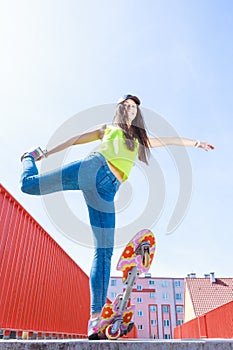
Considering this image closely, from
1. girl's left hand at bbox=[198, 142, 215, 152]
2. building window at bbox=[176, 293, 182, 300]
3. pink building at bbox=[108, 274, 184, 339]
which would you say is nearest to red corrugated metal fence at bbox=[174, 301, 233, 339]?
girl's left hand at bbox=[198, 142, 215, 152]

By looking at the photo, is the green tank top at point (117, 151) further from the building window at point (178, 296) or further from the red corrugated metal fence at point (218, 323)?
the building window at point (178, 296)

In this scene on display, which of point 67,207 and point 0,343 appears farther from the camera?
point 67,207

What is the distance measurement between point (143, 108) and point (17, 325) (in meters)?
3.03

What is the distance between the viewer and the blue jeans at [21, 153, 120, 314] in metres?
2.03

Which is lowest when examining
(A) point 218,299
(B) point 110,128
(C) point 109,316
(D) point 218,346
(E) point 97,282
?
(D) point 218,346

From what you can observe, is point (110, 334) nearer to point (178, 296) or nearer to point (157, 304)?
point (157, 304)

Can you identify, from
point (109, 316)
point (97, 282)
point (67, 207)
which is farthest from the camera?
point (67, 207)

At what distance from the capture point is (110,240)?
2.13 metres

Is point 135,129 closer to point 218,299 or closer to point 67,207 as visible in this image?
point 67,207

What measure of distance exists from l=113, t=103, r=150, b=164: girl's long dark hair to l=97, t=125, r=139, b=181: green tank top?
7cm

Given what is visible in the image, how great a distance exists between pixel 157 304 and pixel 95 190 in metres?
44.8

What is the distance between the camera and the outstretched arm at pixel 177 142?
2.68 m

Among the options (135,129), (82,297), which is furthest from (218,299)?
(135,129)

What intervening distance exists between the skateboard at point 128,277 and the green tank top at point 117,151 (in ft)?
1.65
